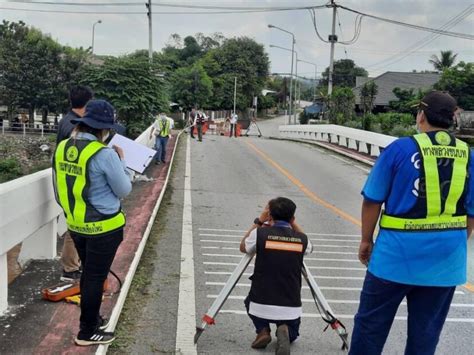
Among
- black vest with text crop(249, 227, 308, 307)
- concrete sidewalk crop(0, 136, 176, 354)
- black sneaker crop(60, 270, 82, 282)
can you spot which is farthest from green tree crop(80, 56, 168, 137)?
black vest with text crop(249, 227, 308, 307)

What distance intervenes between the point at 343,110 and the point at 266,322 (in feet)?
91.3

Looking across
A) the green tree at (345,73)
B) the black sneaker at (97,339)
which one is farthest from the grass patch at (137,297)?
the green tree at (345,73)

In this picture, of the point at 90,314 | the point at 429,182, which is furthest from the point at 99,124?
the point at 429,182

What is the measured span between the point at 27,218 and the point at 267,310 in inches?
86.2

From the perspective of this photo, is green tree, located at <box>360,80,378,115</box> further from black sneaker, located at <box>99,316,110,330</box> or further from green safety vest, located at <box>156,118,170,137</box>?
black sneaker, located at <box>99,316,110,330</box>

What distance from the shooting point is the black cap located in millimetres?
3461

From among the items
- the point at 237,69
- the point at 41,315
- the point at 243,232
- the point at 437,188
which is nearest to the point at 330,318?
the point at 437,188

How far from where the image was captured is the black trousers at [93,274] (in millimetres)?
4129

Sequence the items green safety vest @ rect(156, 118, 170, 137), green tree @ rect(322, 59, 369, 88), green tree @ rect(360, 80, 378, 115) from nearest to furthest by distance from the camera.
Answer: green safety vest @ rect(156, 118, 170, 137) → green tree @ rect(360, 80, 378, 115) → green tree @ rect(322, 59, 369, 88)

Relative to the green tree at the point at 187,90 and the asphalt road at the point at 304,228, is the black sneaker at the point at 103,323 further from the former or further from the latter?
the green tree at the point at 187,90

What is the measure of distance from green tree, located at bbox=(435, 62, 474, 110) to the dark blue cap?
39.8m

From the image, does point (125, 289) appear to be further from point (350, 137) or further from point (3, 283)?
point (350, 137)

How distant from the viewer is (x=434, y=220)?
11.0ft

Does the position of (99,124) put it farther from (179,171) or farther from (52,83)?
(52,83)
